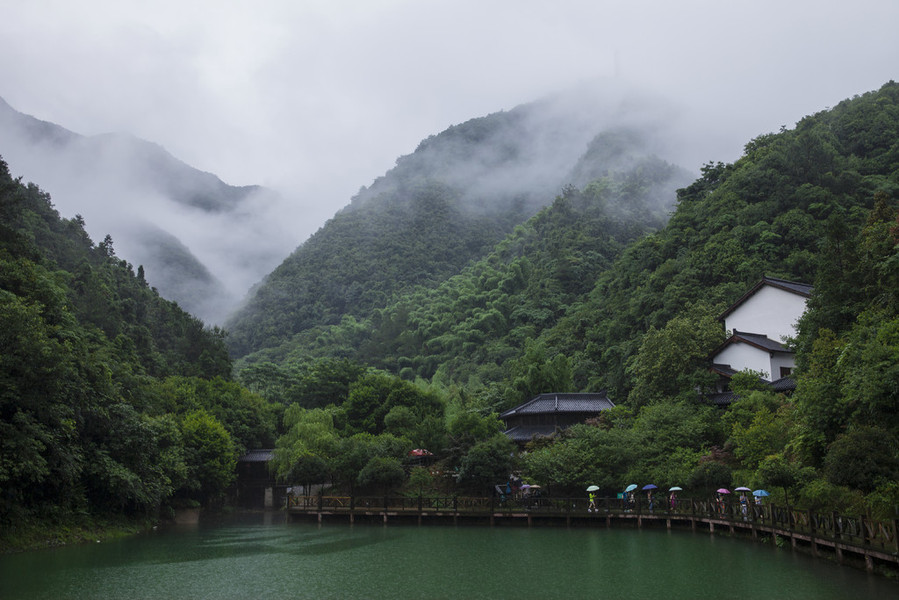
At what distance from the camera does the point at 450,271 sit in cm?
11025

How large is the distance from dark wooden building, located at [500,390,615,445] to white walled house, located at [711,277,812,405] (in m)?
7.02

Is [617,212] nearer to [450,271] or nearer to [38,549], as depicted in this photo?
[450,271]

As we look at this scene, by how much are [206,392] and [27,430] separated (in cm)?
2469

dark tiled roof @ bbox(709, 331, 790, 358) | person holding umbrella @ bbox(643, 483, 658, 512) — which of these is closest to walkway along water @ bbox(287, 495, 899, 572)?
person holding umbrella @ bbox(643, 483, 658, 512)

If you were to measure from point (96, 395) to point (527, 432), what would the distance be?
22712 millimetres

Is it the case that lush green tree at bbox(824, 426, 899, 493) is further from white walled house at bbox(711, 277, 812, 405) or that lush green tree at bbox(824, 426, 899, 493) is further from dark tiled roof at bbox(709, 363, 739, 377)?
dark tiled roof at bbox(709, 363, 739, 377)

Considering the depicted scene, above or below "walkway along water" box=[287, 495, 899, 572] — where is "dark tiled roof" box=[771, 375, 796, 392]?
above

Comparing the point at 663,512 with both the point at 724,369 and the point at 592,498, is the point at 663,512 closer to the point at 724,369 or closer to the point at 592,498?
the point at 592,498

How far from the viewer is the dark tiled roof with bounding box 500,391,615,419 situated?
39.4 meters

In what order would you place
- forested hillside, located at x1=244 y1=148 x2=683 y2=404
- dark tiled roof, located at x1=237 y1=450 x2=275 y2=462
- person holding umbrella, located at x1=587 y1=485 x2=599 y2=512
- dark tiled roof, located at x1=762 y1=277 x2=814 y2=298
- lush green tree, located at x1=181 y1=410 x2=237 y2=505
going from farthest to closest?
forested hillside, located at x1=244 y1=148 x2=683 y2=404 → dark tiled roof, located at x1=237 y1=450 x2=275 y2=462 → lush green tree, located at x1=181 y1=410 x2=237 y2=505 → dark tiled roof, located at x1=762 y1=277 x2=814 y2=298 → person holding umbrella, located at x1=587 y1=485 x2=599 y2=512

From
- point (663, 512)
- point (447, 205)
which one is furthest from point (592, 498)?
point (447, 205)

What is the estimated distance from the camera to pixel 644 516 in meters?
28.5

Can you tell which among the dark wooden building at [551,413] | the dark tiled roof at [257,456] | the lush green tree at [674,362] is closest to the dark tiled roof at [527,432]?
the dark wooden building at [551,413]

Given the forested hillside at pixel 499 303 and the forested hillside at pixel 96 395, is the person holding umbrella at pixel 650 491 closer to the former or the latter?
the forested hillside at pixel 96 395
